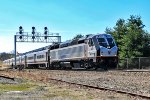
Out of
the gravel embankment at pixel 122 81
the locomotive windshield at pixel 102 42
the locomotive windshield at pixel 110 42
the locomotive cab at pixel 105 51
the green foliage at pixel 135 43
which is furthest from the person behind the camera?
the green foliage at pixel 135 43

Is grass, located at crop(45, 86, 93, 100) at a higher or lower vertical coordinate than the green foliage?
lower

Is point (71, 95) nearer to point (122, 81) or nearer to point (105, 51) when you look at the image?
point (122, 81)

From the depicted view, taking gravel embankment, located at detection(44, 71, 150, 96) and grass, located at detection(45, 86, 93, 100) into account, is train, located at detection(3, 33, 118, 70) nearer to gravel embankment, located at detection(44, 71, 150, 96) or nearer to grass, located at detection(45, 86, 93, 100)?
gravel embankment, located at detection(44, 71, 150, 96)

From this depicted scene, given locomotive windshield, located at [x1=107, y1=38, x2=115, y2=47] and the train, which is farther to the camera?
locomotive windshield, located at [x1=107, y1=38, x2=115, y2=47]

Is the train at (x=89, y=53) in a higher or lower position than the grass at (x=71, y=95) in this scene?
higher

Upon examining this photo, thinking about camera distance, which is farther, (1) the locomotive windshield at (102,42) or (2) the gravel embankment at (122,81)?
(1) the locomotive windshield at (102,42)

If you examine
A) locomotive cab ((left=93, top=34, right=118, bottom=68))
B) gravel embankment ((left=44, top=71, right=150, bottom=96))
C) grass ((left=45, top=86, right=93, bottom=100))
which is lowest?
grass ((left=45, top=86, right=93, bottom=100))

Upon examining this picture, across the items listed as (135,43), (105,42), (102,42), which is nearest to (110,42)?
(105,42)

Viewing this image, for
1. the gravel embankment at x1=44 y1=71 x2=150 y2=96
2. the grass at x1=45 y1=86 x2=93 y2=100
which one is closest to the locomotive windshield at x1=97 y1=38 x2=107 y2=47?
the gravel embankment at x1=44 y1=71 x2=150 y2=96

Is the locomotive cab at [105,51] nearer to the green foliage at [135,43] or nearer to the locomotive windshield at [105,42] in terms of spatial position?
the locomotive windshield at [105,42]

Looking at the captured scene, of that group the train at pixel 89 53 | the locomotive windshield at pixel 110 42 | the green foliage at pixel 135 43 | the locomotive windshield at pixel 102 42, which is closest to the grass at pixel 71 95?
the train at pixel 89 53

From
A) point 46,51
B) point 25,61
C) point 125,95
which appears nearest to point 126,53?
point 46,51

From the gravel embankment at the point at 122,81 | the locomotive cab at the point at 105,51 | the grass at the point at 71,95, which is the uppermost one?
the locomotive cab at the point at 105,51

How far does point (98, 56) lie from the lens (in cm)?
3656
